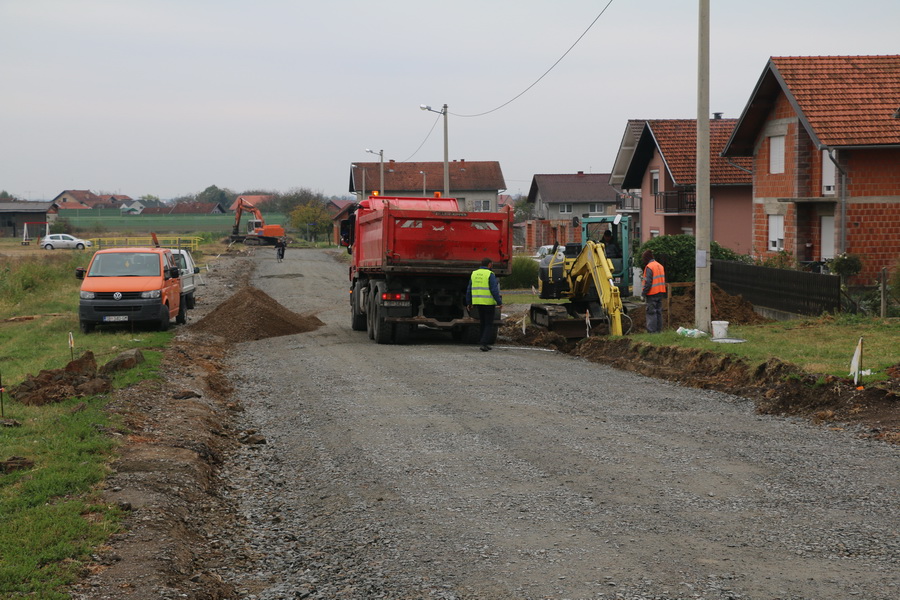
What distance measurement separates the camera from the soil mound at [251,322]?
22.8 m

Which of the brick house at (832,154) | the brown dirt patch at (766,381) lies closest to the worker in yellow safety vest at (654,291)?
the brown dirt patch at (766,381)

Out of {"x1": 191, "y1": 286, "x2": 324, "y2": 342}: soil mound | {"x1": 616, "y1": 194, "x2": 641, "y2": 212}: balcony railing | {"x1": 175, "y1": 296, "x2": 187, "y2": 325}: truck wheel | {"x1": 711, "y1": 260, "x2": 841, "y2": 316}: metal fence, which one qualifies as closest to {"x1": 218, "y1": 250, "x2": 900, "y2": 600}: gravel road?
{"x1": 711, "y1": 260, "x2": 841, "y2": 316}: metal fence

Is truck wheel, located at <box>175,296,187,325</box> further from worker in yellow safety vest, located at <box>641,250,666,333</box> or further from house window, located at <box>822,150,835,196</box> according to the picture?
house window, located at <box>822,150,835,196</box>

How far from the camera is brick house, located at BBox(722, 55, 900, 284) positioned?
2803 centimetres

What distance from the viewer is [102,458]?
29.8 feet

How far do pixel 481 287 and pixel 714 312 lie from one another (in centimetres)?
729

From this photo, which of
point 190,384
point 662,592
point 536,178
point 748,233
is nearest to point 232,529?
point 662,592

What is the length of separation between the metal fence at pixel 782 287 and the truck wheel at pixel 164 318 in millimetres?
14352

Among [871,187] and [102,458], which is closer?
[102,458]

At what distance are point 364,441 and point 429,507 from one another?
110 inches

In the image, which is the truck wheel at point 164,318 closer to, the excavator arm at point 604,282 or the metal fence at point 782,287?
the excavator arm at point 604,282

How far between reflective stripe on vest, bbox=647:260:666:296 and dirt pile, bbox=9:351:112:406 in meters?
10.8

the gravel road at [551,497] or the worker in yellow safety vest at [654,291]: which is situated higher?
the worker in yellow safety vest at [654,291]

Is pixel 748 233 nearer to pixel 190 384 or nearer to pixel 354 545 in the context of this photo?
pixel 190 384
